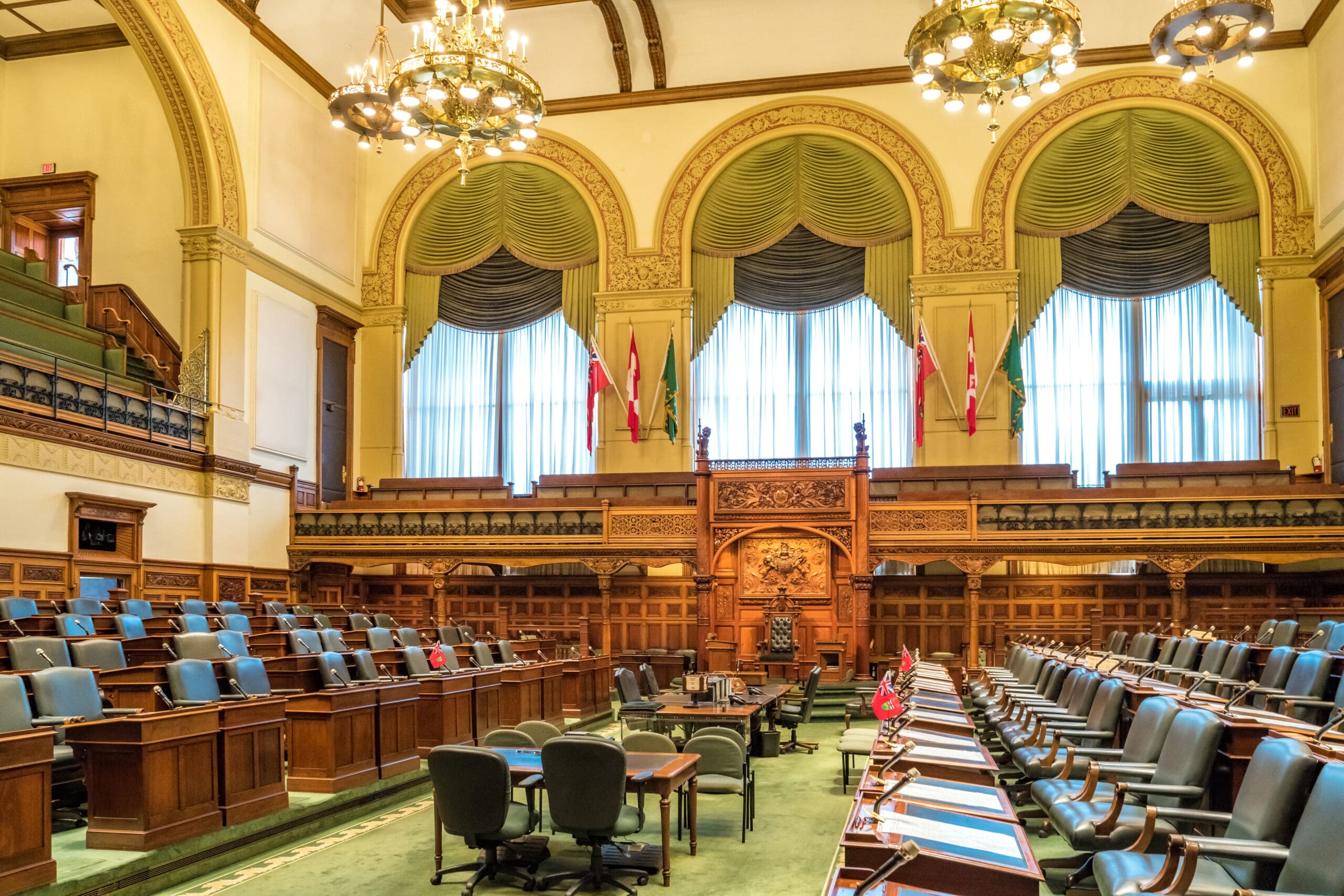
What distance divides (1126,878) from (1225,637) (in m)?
13.6

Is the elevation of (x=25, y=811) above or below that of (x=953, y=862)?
below

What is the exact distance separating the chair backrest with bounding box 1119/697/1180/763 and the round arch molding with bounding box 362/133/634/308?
52.9 feet

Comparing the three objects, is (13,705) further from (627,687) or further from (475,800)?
(627,687)

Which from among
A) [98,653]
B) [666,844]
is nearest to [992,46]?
[666,844]

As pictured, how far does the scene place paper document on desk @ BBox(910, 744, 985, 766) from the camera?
443 centimetres

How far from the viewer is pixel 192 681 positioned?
23.5 ft

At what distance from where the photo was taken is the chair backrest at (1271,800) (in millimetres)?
3469

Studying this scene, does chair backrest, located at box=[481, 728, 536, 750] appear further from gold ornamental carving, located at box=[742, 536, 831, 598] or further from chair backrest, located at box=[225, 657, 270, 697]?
gold ornamental carving, located at box=[742, 536, 831, 598]

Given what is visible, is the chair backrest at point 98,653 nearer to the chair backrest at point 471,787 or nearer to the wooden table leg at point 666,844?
the chair backrest at point 471,787

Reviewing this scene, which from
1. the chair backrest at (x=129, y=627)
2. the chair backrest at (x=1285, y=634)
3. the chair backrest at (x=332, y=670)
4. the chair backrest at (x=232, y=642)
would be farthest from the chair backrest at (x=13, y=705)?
the chair backrest at (x=1285, y=634)

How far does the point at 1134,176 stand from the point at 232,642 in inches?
639

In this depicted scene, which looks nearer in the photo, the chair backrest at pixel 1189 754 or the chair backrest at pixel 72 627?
the chair backrest at pixel 1189 754

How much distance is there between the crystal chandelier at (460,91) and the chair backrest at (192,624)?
5339mm

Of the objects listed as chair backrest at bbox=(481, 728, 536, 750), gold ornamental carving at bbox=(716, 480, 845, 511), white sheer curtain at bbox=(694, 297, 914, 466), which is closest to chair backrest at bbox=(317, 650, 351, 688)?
chair backrest at bbox=(481, 728, 536, 750)
